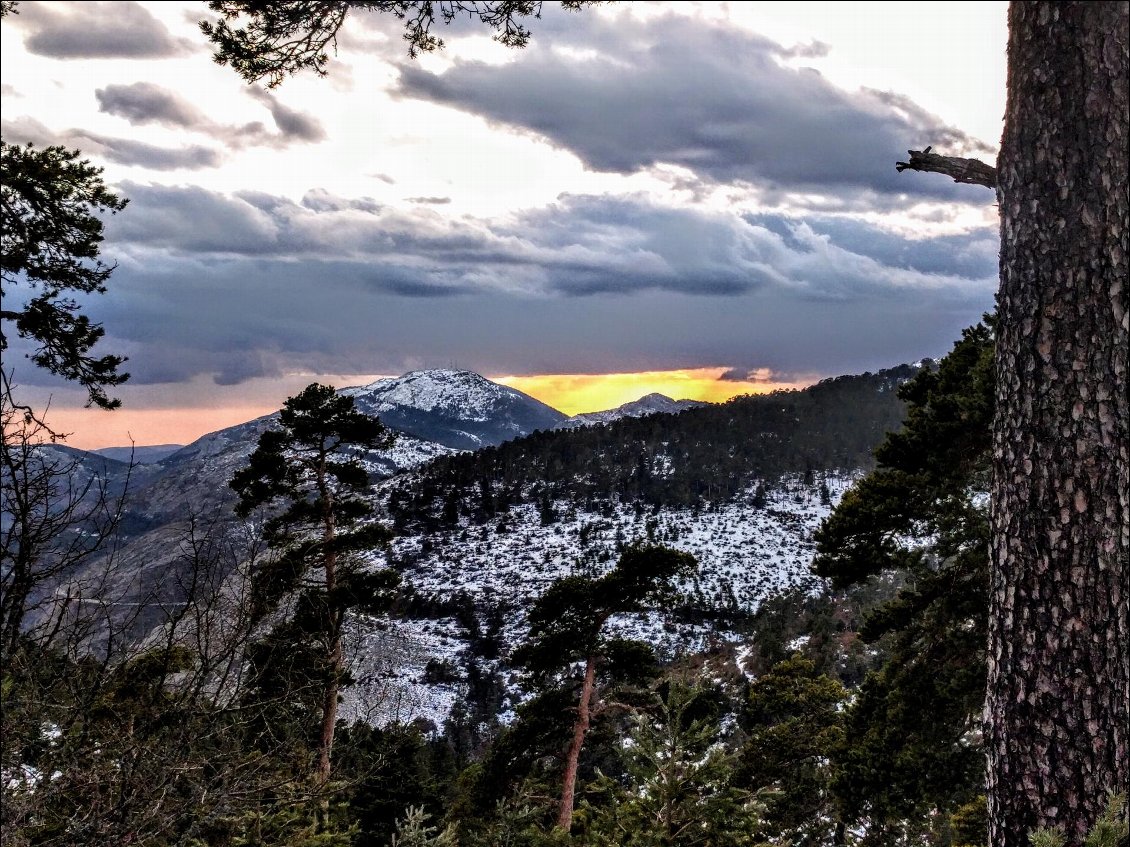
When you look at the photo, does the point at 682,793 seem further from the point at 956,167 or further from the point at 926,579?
the point at 926,579

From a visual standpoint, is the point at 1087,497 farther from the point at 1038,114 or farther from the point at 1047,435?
the point at 1038,114

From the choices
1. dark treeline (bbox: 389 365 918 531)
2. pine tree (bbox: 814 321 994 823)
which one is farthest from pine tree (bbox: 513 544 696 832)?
dark treeline (bbox: 389 365 918 531)

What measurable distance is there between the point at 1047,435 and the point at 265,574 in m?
6.03

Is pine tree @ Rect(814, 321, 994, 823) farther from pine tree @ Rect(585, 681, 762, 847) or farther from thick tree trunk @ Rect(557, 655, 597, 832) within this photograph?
pine tree @ Rect(585, 681, 762, 847)

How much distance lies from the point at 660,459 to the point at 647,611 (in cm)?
15664

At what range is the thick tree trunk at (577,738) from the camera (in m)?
10.9

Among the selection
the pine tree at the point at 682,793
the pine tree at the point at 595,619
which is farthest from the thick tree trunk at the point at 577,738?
the pine tree at the point at 682,793

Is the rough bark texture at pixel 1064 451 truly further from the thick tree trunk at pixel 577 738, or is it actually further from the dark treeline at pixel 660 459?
the dark treeline at pixel 660 459

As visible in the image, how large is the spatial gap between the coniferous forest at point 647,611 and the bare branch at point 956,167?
12 millimetres

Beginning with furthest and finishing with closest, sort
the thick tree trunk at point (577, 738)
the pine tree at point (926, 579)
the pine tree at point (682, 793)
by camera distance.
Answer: the thick tree trunk at point (577, 738), the pine tree at point (926, 579), the pine tree at point (682, 793)

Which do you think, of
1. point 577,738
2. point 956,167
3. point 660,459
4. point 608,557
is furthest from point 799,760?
point 660,459

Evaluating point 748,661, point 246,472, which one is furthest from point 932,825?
point 748,661

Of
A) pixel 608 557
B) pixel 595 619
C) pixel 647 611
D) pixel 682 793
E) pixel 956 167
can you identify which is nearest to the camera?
pixel 956 167

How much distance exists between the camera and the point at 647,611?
36.9 ft
